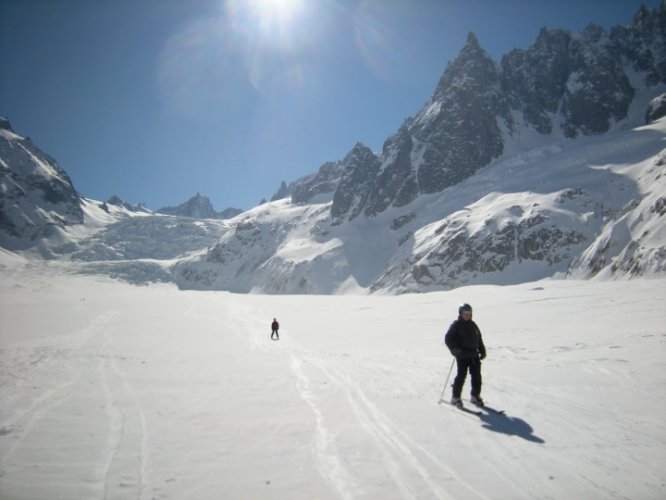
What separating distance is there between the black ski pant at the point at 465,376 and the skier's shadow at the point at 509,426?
0.67 m

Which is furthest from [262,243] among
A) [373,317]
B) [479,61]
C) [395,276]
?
[373,317]

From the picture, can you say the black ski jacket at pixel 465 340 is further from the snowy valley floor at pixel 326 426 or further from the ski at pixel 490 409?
the snowy valley floor at pixel 326 426

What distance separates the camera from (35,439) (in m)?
5.50

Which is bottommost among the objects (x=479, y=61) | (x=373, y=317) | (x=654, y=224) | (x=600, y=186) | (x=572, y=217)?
(x=373, y=317)

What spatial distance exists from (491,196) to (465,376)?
99.2 meters

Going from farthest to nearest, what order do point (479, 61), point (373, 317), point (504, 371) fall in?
1. point (479, 61)
2. point (373, 317)
3. point (504, 371)

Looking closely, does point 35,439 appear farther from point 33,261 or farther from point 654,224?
point 33,261

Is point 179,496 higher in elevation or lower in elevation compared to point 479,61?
lower

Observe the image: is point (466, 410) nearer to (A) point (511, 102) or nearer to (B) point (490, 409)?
A: (B) point (490, 409)

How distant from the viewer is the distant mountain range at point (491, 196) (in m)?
70.2

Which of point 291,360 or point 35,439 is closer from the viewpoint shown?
point 35,439

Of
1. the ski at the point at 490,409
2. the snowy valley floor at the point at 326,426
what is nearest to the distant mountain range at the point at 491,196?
the snowy valley floor at the point at 326,426

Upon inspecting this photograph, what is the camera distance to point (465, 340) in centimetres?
812

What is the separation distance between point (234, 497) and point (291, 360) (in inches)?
392
